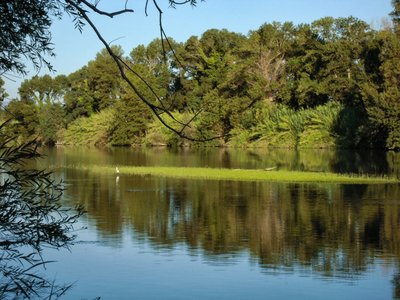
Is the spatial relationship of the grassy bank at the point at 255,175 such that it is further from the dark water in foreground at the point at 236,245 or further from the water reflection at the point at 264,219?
the dark water in foreground at the point at 236,245

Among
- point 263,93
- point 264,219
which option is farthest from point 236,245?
point 263,93

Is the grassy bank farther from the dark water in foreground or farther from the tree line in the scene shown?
the tree line

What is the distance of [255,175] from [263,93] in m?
34.1

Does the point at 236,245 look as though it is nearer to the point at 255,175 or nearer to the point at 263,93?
the point at 255,175

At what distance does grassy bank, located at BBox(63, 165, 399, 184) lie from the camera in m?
24.7

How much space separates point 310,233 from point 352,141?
38250 millimetres

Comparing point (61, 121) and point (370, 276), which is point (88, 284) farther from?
point (61, 121)

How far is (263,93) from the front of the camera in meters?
60.5

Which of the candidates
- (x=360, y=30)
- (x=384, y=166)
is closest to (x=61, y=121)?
(x=360, y=30)

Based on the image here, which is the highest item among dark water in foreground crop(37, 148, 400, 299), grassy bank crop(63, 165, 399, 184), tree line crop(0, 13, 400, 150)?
tree line crop(0, 13, 400, 150)

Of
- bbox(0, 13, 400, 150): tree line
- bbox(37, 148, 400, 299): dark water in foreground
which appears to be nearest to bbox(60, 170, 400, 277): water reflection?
bbox(37, 148, 400, 299): dark water in foreground

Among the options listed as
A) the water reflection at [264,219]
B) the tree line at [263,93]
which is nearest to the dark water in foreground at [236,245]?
the water reflection at [264,219]

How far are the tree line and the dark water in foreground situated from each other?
1780 cm

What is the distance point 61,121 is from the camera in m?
82.9
